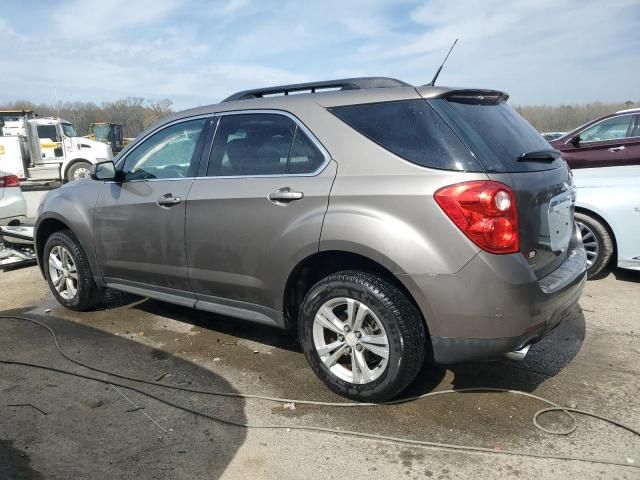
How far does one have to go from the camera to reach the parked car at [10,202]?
673 centimetres

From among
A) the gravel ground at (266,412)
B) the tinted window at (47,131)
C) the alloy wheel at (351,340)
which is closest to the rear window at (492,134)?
the alloy wheel at (351,340)

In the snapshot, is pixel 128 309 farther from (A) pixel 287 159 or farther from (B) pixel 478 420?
(B) pixel 478 420

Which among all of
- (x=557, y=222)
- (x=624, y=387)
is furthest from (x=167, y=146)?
(x=624, y=387)

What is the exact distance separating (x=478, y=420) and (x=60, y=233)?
3.86 metres

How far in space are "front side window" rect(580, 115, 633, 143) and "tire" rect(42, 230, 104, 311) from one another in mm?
7629

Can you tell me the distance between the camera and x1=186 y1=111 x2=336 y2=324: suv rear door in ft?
10.3

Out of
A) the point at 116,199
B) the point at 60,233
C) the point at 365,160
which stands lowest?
the point at 60,233

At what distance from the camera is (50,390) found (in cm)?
336

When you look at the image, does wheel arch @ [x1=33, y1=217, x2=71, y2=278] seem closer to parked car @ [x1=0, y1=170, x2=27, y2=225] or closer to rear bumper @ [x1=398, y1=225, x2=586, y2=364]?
parked car @ [x1=0, y1=170, x2=27, y2=225]

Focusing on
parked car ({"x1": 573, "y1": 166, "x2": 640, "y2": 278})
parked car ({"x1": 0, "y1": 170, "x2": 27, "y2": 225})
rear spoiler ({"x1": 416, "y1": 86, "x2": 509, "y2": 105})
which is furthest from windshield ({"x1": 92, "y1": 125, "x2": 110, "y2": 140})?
rear spoiler ({"x1": 416, "y1": 86, "x2": 509, "y2": 105})

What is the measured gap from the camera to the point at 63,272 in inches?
189

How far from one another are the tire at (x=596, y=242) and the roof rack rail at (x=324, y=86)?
307cm

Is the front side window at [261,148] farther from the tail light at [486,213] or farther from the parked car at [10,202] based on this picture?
the parked car at [10,202]

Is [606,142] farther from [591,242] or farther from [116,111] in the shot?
[116,111]
